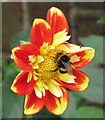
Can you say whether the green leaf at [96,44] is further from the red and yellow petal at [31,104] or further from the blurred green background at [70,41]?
the red and yellow petal at [31,104]

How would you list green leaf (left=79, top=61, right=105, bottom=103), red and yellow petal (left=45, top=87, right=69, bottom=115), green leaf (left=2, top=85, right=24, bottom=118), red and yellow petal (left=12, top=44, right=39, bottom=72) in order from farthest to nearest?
green leaf (left=79, top=61, right=105, bottom=103) < green leaf (left=2, top=85, right=24, bottom=118) < red and yellow petal (left=45, top=87, right=69, bottom=115) < red and yellow petal (left=12, top=44, right=39, bottom=72)

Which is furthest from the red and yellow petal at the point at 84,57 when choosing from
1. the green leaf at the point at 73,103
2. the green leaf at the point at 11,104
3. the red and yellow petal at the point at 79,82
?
the green leaf at the point at 73,103

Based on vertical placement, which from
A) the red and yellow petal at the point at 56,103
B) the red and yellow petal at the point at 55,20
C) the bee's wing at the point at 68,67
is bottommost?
the red and yellow petal at the point at 56,103

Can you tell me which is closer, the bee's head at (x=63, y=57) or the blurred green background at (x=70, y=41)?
the bee's head at (x=63, y=57)

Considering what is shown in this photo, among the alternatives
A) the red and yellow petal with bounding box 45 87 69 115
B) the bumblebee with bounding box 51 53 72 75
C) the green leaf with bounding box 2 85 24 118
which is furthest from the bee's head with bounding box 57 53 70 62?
the green leaf with bounding box 2 85 24 118

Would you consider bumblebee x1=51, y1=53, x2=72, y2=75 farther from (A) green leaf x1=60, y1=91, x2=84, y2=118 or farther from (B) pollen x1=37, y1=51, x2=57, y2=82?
(A) green leaf x1=60, y1=91, x2=84, y2=118
